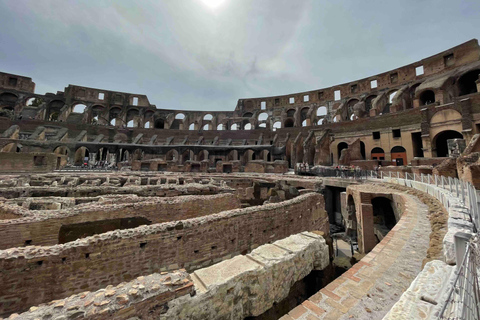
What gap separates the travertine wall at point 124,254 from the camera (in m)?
3.15

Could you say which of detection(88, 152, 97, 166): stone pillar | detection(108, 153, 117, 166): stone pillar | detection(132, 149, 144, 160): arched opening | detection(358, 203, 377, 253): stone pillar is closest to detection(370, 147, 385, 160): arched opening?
detection(358, 203, 377, 253): stone pillar

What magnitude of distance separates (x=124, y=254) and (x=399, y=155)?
96.7ft

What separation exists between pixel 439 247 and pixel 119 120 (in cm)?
4633

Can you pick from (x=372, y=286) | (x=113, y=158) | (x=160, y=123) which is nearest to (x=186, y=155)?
(x=113, y=158)

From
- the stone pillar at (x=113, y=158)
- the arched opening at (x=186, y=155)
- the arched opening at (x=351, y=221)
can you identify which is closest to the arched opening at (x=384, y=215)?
the arched opening at (x=351, y=221)

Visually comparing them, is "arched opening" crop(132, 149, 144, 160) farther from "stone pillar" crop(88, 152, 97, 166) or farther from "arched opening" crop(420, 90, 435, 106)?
"arched opening" crop(420, 90, 435, 106)

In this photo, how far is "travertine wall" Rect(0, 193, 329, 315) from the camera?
3.15m

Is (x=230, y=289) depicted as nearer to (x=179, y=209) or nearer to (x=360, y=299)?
(x=360, y=299)

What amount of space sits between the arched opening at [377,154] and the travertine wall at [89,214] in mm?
24642

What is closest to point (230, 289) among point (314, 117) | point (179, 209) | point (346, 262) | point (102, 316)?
point (102, 316)

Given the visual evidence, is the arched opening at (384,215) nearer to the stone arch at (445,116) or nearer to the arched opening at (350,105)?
the stone arch at (445,116)

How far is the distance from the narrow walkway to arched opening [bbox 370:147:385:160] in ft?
83.6

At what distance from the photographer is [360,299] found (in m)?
2.45

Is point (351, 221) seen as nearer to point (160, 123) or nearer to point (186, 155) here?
point (186, 155)
